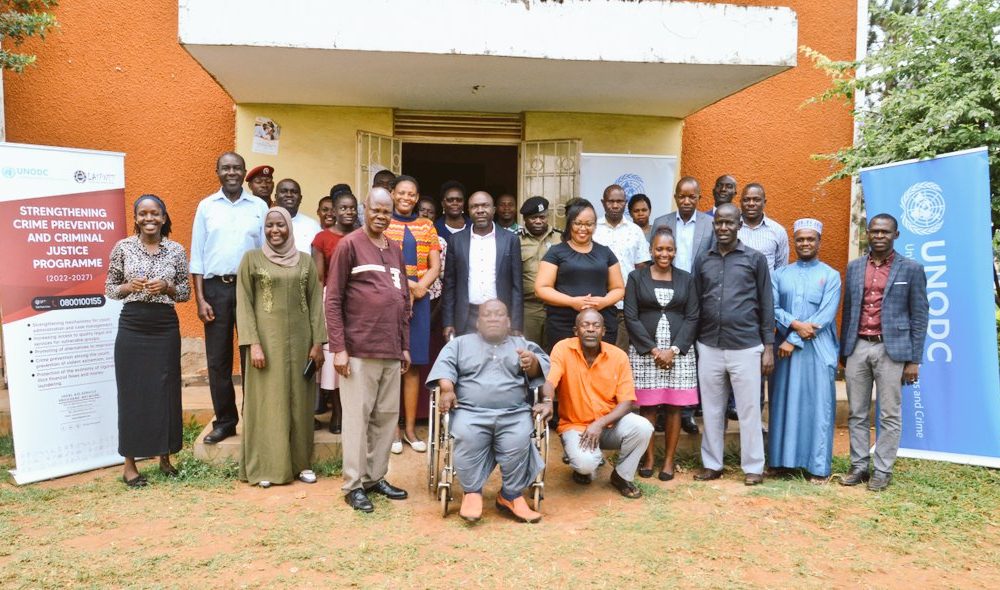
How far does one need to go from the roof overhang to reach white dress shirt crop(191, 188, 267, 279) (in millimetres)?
1158

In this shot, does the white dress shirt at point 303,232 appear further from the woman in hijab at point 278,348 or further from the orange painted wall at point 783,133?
the orange painted wall at point 783,133

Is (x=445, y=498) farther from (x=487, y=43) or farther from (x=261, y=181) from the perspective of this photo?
(x=487, y=43)

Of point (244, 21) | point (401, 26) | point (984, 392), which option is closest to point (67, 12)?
point (244, 21)

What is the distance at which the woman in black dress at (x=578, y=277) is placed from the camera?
5.03 m

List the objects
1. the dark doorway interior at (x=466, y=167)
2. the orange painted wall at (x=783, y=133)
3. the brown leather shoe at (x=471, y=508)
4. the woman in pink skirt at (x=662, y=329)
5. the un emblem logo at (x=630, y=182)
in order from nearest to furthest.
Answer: the brown leather shoe at (x=471, y=508), the woman in pink skirt at (x=662, y=329), the un emblem logo at (x=630, y=182), the orange painted wall at (x=783, y=133), the dark doorway interior at (x=466, y=167)

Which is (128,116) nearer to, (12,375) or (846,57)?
(12,375)

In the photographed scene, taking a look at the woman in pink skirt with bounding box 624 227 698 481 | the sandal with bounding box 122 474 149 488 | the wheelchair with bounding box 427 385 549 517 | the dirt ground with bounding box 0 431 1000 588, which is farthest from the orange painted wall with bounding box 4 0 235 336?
the woman in pink skirt with bounding box 624 227 698 481

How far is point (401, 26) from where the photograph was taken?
5223mm

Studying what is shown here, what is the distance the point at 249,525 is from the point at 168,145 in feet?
14.5

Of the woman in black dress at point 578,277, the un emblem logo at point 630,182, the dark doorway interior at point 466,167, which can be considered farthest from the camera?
the dark doorway interior at point 466,167

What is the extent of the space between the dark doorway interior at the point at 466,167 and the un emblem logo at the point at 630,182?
3.78 meters

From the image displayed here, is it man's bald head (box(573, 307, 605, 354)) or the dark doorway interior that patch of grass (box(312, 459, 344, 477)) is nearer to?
man's bald head (box(573, 307, 605, 354))

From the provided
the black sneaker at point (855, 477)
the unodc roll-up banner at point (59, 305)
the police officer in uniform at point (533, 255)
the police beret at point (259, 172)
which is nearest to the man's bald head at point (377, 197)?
the police officer in uniform at point (533, 255)

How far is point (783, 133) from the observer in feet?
25.1
